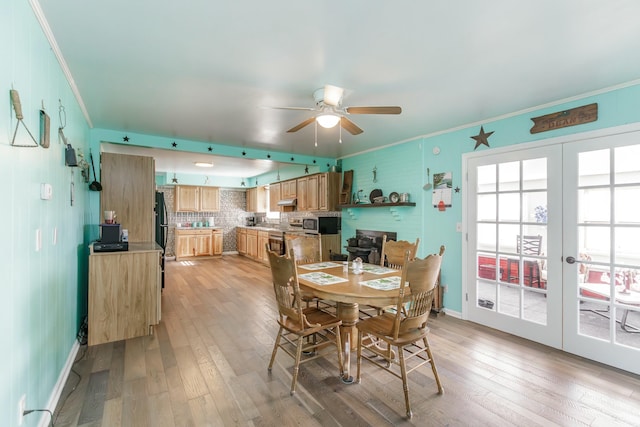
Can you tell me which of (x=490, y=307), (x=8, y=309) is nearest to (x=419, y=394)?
(x=490, y=307)

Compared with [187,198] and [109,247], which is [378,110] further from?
[187,198]

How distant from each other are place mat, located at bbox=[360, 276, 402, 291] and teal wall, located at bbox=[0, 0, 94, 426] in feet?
6.75

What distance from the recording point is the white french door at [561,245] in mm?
2615

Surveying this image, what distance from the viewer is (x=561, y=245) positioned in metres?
2.99

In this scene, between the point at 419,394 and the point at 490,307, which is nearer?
the point at 419,394

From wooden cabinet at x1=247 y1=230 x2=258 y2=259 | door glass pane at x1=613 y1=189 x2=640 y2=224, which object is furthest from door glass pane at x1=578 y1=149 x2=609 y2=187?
wooden cabinet at x1=247 y1=230 x2=258 y2=259

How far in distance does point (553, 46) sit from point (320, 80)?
1.67m

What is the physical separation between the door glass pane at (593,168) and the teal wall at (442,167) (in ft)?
0.81

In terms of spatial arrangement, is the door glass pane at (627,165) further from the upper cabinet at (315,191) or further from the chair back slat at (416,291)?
the upper cabinet at (315,191)

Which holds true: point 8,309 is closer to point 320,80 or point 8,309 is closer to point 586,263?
point 320,80

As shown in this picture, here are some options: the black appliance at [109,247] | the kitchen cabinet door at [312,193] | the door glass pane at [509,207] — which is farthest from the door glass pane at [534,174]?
the black appliance at [109,247]

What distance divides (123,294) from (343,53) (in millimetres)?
3187

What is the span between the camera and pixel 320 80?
8.24 feet

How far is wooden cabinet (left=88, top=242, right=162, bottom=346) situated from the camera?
2998 mm
